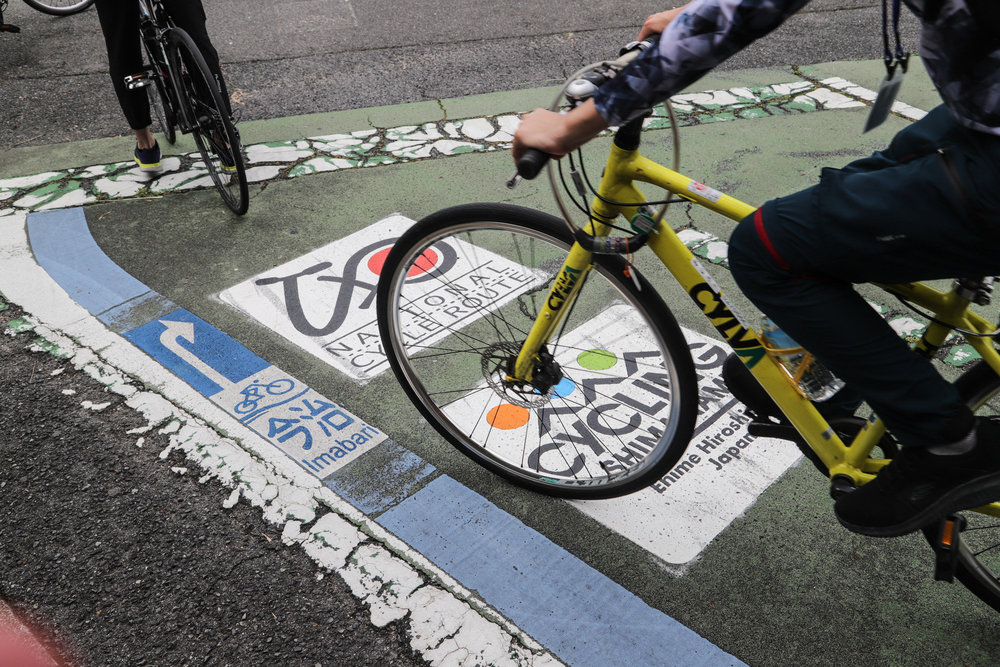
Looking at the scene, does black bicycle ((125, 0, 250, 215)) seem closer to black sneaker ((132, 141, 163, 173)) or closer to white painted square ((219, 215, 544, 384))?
A: black sneaker ((132, 141, 163, 173))

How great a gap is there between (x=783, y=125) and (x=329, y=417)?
3.54 meters

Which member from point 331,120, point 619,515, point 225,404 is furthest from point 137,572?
point 331,120

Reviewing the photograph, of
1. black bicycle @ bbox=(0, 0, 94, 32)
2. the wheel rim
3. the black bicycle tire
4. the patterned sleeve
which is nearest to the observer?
the patterned sleeve

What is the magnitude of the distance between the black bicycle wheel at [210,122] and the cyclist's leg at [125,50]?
0.31 metres

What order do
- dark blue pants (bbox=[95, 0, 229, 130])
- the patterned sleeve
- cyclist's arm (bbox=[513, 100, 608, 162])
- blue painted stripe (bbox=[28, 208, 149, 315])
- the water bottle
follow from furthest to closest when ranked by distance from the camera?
dark blue pants (bbox=[95, 0, 229, 130]) → blue painted stripe (bbox=[28, 208, 149, 315]) → the water bottle → cyclist's arm (bbox=[513, 100, 608, 162]) → the patterned sleeve

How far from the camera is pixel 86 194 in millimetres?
4324

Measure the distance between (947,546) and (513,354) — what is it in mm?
1218

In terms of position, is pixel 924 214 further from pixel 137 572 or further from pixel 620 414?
pixel 137 572

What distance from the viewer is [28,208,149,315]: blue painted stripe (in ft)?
11.5

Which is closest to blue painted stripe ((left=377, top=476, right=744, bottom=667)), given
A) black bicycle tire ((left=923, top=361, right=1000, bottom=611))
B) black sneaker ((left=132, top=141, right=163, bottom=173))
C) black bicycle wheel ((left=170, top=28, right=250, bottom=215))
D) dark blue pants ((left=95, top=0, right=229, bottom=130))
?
black bicycle tire ((left=923, top=361, right=1000, bottom=611))

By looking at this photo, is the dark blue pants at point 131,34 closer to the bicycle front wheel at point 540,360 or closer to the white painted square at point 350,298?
the white painted square at point 350,298

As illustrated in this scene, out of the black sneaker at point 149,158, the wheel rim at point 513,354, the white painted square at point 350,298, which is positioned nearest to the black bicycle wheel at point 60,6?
the black sneaker at point 149,158

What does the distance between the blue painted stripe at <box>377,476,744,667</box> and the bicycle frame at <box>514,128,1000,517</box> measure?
627 mm

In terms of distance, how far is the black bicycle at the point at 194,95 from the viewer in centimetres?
371
